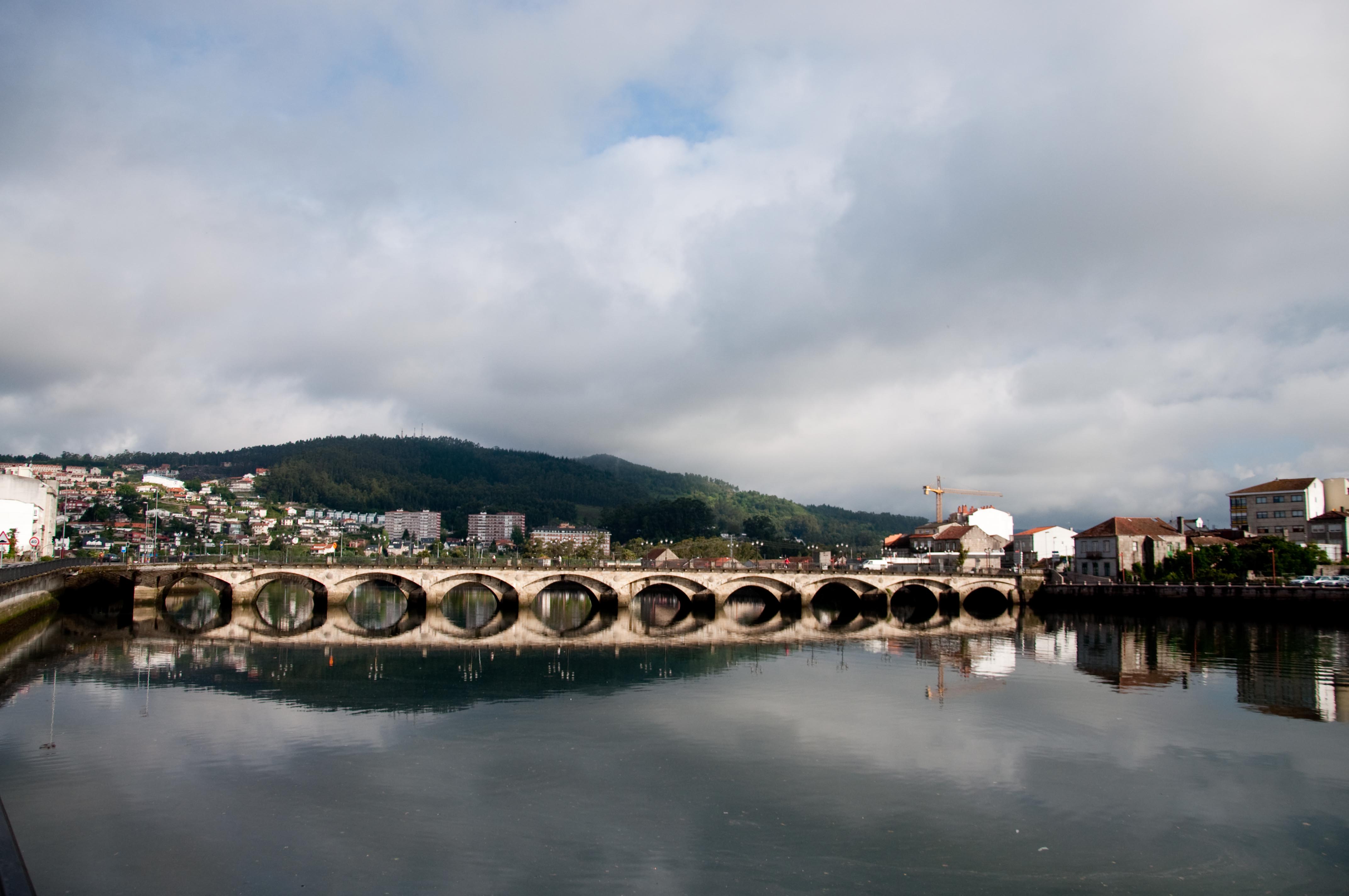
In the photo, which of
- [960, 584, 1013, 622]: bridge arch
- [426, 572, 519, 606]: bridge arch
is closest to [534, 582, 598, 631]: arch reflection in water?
[426, 572, 519, 606]: bridge arch

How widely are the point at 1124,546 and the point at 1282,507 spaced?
25.4 meters

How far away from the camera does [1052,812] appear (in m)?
20.0

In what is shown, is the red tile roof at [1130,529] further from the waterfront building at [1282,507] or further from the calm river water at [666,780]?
the calm river water at [666,780]

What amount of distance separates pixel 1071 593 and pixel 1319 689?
1843 inches

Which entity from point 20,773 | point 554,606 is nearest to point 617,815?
point 20,773

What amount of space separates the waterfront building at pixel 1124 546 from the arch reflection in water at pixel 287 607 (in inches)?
3259

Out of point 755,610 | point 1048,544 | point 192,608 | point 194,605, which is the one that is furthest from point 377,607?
point 1048,544

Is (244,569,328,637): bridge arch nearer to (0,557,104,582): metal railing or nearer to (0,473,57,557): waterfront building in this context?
(0,557,104,582): metal railing

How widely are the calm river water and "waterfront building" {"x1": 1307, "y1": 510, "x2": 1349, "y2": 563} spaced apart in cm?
6217

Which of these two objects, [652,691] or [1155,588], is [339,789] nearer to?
[652,691]

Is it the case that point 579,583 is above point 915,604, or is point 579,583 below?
above

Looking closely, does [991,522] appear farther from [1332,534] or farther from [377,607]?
[377,607]

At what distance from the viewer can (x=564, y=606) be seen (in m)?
88.1

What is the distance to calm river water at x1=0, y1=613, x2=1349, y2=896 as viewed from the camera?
16.2 meters
